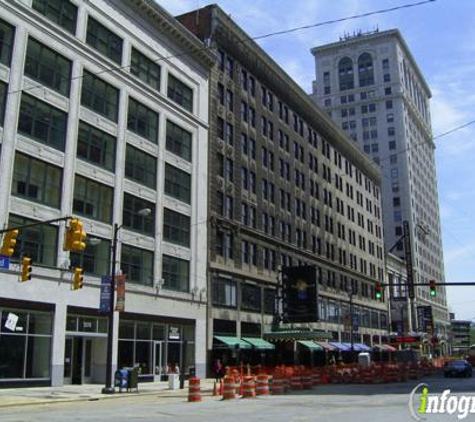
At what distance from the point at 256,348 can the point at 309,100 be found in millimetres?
32921

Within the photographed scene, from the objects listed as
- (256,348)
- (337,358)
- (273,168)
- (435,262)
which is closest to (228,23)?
(273,168)

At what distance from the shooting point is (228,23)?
2205 inches

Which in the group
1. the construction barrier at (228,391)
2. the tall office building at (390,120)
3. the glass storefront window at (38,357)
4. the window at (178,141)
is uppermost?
the tall office building at (390,120)

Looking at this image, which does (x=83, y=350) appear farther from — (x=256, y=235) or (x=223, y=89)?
(x=223, y=89)

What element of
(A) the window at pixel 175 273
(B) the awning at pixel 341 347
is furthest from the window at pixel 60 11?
(B) the awning at pixel 341 347

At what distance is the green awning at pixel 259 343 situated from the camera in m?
52.1

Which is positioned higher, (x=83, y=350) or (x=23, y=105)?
(x=23, y=105)

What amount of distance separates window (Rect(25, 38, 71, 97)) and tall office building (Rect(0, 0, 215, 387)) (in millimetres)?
76

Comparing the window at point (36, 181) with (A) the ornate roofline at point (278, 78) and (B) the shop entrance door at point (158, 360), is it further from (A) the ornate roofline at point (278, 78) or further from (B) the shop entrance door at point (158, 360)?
(A) the ornate roofline at point (278, 78)

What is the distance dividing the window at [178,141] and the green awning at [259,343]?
16154 millimetres

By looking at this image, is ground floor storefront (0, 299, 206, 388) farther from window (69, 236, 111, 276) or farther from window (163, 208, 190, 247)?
window (163, 208, 190, 247)

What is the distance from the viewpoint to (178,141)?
48875 millimetres

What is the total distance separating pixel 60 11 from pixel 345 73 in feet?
371

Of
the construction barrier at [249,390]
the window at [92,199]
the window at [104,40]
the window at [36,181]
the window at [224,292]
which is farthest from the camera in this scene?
the window at [224,292]
